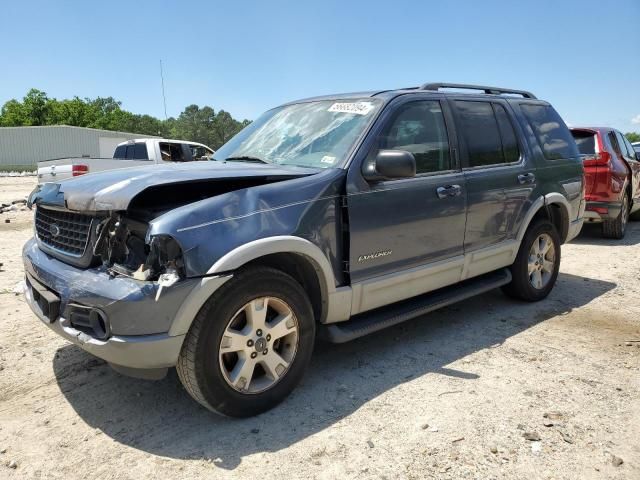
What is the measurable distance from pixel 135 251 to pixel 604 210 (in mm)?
7927

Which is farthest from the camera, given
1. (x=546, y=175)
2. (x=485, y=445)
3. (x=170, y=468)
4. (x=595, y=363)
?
(x=546, y=175)

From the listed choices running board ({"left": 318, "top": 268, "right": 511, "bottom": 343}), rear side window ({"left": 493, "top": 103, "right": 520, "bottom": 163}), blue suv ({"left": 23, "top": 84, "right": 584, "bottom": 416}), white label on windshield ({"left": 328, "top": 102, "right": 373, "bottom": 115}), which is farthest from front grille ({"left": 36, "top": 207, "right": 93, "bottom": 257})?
rear side window ({"left": 493, "top": 103, "right": 520, "bottom": 163})

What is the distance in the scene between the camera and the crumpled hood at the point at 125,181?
2.72 m

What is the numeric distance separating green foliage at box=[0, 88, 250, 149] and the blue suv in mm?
42965

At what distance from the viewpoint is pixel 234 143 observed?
438 centimetres

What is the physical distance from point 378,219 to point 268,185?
0.85m

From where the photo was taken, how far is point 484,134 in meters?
4.53

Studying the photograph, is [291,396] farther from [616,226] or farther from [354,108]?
[616,226]

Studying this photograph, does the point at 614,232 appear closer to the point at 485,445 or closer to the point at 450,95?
the point at 450,95

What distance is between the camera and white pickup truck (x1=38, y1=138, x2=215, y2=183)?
1025 cm

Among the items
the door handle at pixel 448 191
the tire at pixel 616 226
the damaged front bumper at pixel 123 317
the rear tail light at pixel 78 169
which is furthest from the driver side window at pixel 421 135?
the rear tail light at pixel 78 169

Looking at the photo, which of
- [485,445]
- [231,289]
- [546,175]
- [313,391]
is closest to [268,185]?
[231,289]

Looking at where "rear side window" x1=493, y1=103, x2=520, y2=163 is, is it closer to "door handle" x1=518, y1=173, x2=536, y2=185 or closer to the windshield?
"door handle" x1=518, y1=173, x2=536, y2=185

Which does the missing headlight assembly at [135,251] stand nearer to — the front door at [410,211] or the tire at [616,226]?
the front door at [410,211]
